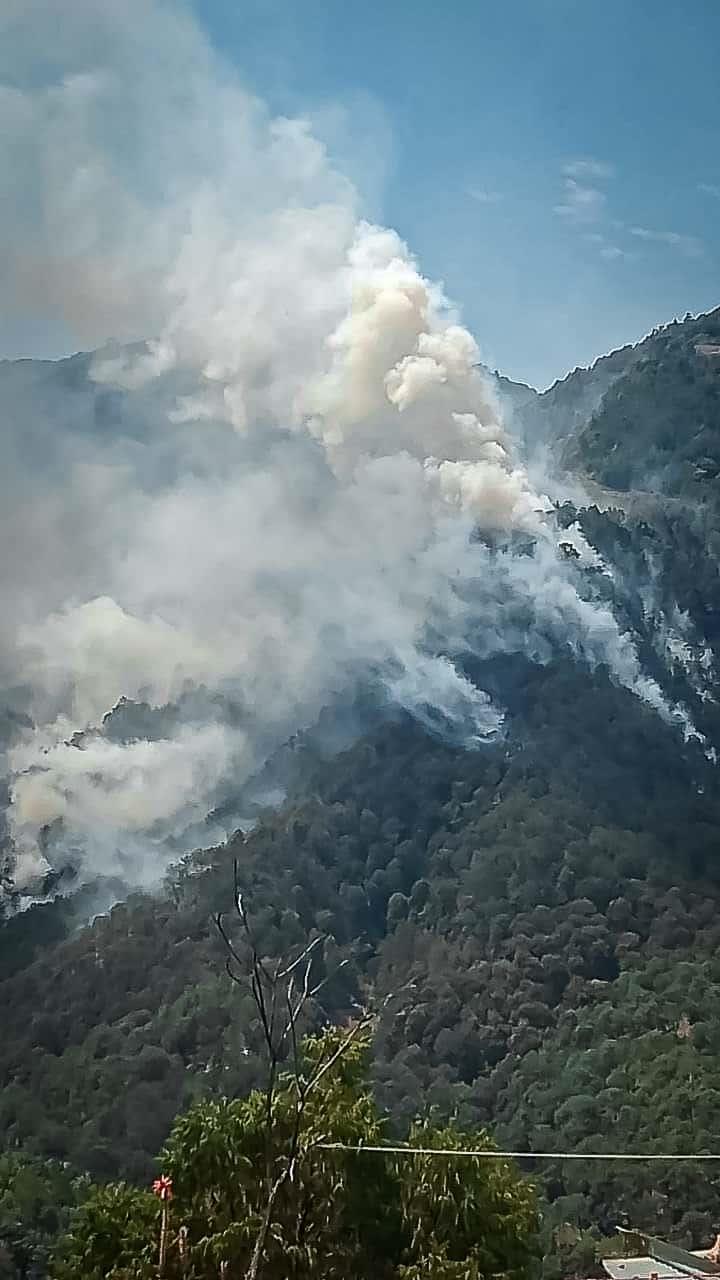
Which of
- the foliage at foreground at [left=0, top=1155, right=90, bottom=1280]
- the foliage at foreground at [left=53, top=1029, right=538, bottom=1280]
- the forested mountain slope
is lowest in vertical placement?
the foliage at foreground at [left=53, top=1029, right=538, bottom=1280]

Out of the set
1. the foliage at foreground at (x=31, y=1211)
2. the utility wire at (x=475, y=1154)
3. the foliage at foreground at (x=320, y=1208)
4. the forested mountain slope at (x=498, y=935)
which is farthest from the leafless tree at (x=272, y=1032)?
the forested mountain slope at (x=498, y=935)

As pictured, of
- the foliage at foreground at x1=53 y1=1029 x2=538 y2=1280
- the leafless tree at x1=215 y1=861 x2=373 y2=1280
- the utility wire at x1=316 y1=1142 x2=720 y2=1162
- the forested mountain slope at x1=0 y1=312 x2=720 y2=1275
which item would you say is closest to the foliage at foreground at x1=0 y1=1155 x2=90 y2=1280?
the forested mountain slope at x1=0 y1=312 x2=720 y2=1275

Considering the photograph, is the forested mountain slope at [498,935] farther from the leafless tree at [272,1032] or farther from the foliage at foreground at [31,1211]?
the leafless tree at [272,1032]

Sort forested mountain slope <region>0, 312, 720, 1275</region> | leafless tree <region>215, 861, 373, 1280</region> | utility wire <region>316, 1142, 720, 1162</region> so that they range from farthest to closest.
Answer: forested mountain slope <region>0, 312, 720, 1275</region>
utility wire <region>316, 1142, 720, 1162</region>
leafless tree <region>215, 861, 373, 1280</region>

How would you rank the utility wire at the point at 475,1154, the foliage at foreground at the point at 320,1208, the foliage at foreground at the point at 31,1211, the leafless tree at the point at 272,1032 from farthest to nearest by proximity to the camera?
the foliage at foreground at the point at 31,1211 → the foliage at foreground at the point at 320,1208 → the utility wire at the point at 475,1154 → the leafless tree at the point at 272,1032

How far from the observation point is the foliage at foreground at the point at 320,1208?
17203mm

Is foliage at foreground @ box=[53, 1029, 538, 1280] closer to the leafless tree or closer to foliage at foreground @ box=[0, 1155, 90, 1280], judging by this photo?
the leafless tree

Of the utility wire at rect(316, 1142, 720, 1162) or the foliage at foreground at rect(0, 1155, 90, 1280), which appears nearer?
the utility wire at rect(316, 1142, 720, 1162)

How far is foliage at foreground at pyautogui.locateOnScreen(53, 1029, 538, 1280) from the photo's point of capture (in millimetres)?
17203

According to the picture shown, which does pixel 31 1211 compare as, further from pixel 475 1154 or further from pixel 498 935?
pixel 498 935

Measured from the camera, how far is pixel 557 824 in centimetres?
8106

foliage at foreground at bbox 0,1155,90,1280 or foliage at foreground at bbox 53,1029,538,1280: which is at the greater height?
foliage at foreground at bbox 0,1155,90,1280

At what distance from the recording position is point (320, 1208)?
17547 millimetres

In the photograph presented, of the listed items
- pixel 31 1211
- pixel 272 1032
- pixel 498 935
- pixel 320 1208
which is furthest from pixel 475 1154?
pixel 498 935
